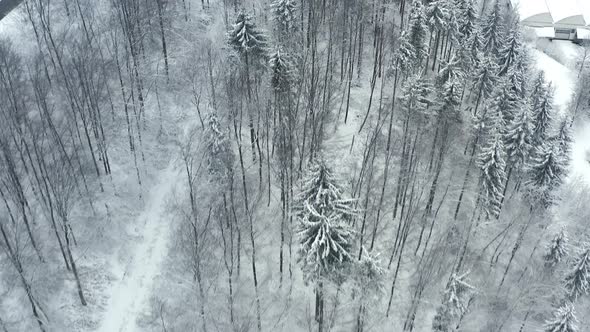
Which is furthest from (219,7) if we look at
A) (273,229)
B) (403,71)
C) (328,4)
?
(273,229)

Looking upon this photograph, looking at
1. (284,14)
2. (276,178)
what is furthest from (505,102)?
(276,178)

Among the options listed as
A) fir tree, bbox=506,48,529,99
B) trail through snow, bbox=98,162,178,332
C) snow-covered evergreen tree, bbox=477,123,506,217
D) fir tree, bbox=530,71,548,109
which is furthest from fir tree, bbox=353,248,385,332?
fir tree, bbox=530,71,548,109

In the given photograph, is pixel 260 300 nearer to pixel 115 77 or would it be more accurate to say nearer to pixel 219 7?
pixel 115 77

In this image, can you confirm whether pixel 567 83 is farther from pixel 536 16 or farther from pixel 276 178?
pixel 276 178

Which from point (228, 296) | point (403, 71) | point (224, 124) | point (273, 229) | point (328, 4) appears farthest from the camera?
point (328, 4)

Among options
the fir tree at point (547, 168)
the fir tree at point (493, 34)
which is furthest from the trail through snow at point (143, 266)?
the fir tree at point (493, 34)

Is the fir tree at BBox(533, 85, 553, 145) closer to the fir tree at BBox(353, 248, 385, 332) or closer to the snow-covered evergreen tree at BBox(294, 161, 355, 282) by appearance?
the fir tree at BBox(353, 248, 385, 332)
